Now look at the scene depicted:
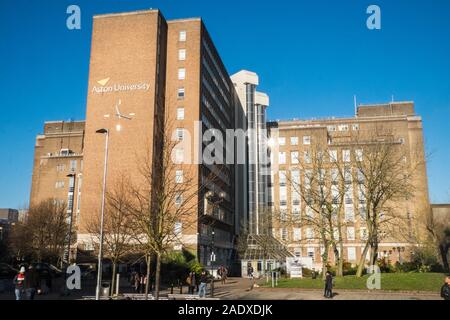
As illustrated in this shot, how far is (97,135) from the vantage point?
61.1m

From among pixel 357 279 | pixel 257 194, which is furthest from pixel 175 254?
pixel 257 194

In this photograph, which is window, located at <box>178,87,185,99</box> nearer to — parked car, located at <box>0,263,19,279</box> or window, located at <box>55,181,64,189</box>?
parked car, located at <box>0,263,19,279</box>

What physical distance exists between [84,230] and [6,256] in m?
13.6

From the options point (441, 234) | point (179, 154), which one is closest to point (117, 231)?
point (179, 154)

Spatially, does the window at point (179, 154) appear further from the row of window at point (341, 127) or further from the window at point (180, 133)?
the row of window at point (341, 127)

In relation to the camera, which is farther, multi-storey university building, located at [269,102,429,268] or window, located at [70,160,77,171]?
window, located at [70,160,77,171]

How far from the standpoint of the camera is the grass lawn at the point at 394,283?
31750 mm

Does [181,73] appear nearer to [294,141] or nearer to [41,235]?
[41,235]

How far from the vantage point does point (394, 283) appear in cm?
3281

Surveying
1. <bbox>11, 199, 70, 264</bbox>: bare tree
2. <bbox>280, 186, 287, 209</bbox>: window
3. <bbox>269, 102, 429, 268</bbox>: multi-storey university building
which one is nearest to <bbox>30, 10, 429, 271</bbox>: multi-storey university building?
<bbox>269, 102, 429, 268</bbox>: multi-storey university building

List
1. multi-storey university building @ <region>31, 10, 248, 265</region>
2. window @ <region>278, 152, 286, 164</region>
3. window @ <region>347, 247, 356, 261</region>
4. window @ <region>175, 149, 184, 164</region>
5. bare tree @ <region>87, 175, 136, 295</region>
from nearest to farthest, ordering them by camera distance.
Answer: bare tree @ <region>87, 175, 136, 295</region> < multi-storey university building @ <region>31, 10, 248, 265</region> < window @ <region>175, 149, 184, 164</region> < window @ <region>347, 247, 356, 261</region> < window @ <region>278, 152, 286, 164</region>

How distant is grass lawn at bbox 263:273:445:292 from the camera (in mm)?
31750

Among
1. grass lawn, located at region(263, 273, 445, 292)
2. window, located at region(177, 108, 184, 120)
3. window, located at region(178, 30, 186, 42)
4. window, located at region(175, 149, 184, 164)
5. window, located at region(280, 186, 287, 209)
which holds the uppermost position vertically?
window, located at region(178, 30, 186, 42)
